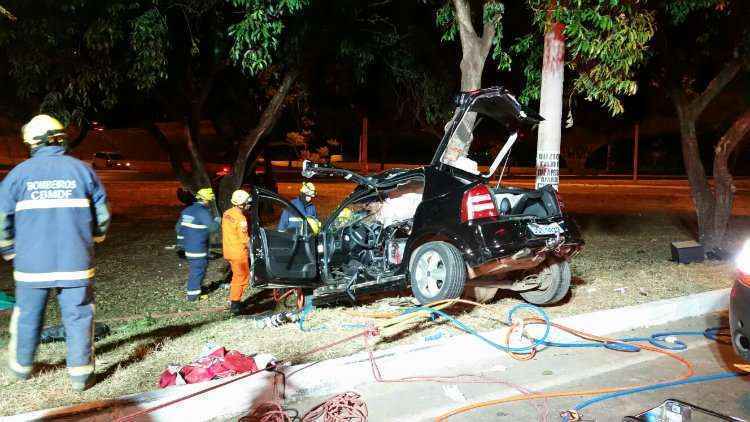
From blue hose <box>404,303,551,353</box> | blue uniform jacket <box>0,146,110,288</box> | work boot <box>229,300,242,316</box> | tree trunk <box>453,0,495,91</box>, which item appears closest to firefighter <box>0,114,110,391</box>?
blue uniform jacket <box>0,146,110,288</box>

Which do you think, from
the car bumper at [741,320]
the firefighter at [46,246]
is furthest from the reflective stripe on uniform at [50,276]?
the car bumper at [741,320]

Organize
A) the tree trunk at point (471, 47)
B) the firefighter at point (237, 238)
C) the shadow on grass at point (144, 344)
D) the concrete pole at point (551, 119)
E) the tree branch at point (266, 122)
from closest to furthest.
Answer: the shadow on grass at point (144, 344), the firefighter at point (237, 238), the concrete pole at point (551, 119), the tree trunk at point (471, 47), the tree branch at point (266, 122)

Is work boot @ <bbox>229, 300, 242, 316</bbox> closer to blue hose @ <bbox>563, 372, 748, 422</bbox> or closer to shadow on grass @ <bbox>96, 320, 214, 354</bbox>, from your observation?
shadow on grass @ <bbox>96, 320, 214, 354</bbox>

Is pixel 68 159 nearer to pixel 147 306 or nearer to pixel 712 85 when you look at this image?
pixel 147 306

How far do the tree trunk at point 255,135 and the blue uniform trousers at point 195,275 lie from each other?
15.4 feet

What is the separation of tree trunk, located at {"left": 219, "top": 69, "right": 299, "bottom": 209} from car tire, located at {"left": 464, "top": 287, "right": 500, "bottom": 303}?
20.7 ft

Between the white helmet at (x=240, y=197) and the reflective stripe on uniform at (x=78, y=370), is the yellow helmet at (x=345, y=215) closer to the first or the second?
the white helmet at (x=240, y=197)

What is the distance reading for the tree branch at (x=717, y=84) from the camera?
10.4 m

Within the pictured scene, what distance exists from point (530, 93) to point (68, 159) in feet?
23.5

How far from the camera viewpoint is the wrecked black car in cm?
591

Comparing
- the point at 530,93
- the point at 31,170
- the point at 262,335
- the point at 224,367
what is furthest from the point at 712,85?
the point at 31,170

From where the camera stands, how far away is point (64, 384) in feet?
14.7

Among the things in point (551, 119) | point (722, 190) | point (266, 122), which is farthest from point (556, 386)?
point (266, 122)

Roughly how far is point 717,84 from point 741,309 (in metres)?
7.66
